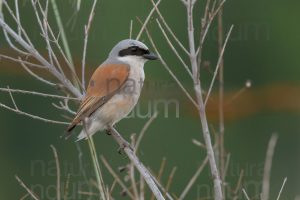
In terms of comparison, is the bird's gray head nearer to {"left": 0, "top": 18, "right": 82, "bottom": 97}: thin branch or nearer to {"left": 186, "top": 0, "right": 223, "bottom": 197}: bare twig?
{"left": 0, "top": 18, "right": 82, "bottom": 97}: thin branch

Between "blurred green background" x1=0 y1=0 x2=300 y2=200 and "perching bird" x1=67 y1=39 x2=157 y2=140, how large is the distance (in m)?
4.08

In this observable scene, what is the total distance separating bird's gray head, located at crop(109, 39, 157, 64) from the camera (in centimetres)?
439

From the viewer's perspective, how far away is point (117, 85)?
14.6ft

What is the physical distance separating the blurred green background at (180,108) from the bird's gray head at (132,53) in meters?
4.07

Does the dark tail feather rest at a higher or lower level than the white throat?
lower

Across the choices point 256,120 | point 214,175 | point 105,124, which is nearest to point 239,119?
point 256,120

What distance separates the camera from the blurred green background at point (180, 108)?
9.33 meters

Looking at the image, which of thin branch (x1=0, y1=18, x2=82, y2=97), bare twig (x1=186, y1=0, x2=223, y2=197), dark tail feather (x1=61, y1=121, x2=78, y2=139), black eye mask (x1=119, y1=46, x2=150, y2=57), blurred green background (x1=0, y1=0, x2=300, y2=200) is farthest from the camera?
blurred green background (x1=0, y1=0, x2=300, y2=200)

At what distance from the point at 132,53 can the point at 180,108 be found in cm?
541

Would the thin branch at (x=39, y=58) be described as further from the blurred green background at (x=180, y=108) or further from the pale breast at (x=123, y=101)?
the blurred green background at (x=180, y=108)

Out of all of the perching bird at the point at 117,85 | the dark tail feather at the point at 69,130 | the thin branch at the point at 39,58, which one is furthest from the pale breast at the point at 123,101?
the thin branch at the point at 39,58

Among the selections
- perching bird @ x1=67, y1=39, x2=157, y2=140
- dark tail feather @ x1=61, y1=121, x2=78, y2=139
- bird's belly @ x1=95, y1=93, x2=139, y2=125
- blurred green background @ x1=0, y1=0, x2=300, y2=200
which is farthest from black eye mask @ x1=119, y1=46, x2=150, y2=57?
blurred green background @ x1=0, y1=0, x2=300, y2=200

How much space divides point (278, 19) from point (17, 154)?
4617mm

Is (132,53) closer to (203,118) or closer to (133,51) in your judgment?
(133,51)
